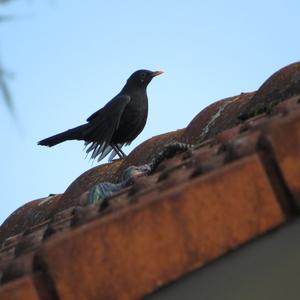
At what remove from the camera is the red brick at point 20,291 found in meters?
1.75

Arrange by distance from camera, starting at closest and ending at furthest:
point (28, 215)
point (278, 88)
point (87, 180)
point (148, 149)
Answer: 1. point (278, 88)
2. point (148, 149)
3. point (87, 180)
4. point (28, 215)

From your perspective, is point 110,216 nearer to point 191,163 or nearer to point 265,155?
point 265,155

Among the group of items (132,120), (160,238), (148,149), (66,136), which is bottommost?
(160,238)

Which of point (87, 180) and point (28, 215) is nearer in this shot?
point (87, 180)

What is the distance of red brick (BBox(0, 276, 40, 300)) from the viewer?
175cm

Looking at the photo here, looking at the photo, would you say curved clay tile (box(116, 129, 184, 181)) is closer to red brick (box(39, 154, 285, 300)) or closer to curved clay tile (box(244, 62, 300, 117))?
curved clay tile (box(244, 62, 300, 117))

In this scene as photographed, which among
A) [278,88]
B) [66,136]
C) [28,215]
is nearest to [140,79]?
[66,136]

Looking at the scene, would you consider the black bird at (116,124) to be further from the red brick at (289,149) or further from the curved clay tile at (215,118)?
the red brick at (289,149)

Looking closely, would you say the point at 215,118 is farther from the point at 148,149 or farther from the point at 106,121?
the point at 106,121

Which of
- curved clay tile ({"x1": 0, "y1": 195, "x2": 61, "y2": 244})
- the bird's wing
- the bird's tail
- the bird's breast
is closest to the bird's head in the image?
the bird's breast

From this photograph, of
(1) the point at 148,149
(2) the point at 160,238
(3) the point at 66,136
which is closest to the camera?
(2) the point at 160,238

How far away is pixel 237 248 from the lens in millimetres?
1751

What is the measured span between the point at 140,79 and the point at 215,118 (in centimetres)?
550

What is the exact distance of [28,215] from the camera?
5.46 meters
